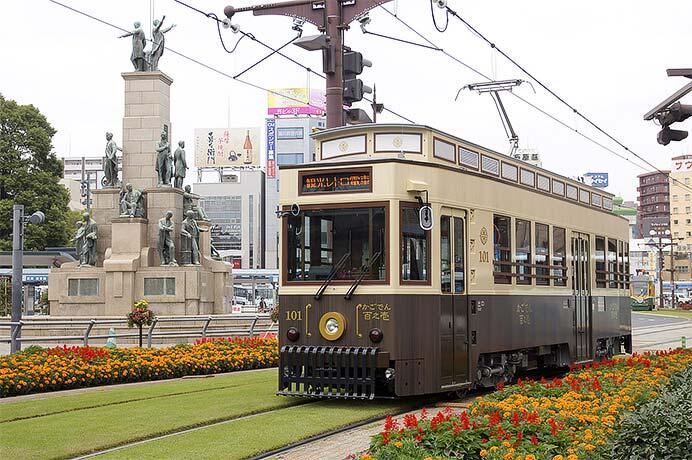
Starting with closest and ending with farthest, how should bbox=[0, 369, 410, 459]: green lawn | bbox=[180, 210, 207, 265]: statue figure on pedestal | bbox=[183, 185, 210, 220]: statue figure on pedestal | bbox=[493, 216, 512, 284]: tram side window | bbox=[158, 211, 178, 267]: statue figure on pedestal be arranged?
bbox=[0, 369, 410, 459]: green lawn < bbox=[493, 216, 512, 284]: tram side window < bbox=[158, 211, 178, 267]: statue figure on pedestal < bbox=[180, 210, 207, 265]: statue figure on pedestal < bbox=[183, 185, 210, 220]: statue figure on pedestal

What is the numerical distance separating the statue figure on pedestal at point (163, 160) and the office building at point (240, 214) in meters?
90.6

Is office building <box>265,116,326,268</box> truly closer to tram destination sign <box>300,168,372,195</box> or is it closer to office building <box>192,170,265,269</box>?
office building <box>192,170,265,269</box>

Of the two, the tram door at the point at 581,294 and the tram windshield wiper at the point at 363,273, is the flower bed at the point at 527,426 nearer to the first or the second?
the tram windshield wiper at the point at 363,273

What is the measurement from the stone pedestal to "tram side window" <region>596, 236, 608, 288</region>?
18235 millimetres

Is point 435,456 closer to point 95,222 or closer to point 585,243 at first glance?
point 585,243

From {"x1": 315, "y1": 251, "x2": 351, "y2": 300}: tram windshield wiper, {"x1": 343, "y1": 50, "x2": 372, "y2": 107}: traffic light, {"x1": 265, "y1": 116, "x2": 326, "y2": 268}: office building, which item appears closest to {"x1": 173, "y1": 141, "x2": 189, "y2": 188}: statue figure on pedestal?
{"x1": 343, "y1": 50, "x2": 372, "y2": 107}: traffic light

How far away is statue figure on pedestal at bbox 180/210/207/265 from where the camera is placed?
34.0 m

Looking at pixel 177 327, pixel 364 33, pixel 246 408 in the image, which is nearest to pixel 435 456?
pixel 246 408

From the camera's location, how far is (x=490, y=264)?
49.5ft

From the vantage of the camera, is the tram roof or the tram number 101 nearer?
the tram number 101

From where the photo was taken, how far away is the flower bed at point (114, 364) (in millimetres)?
16312

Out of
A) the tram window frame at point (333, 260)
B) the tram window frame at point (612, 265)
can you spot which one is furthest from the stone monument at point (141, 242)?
the tram window frame at point (333, 260)

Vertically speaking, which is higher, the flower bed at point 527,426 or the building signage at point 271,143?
the building signage at point 271,143

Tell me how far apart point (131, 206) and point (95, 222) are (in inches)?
59.9
